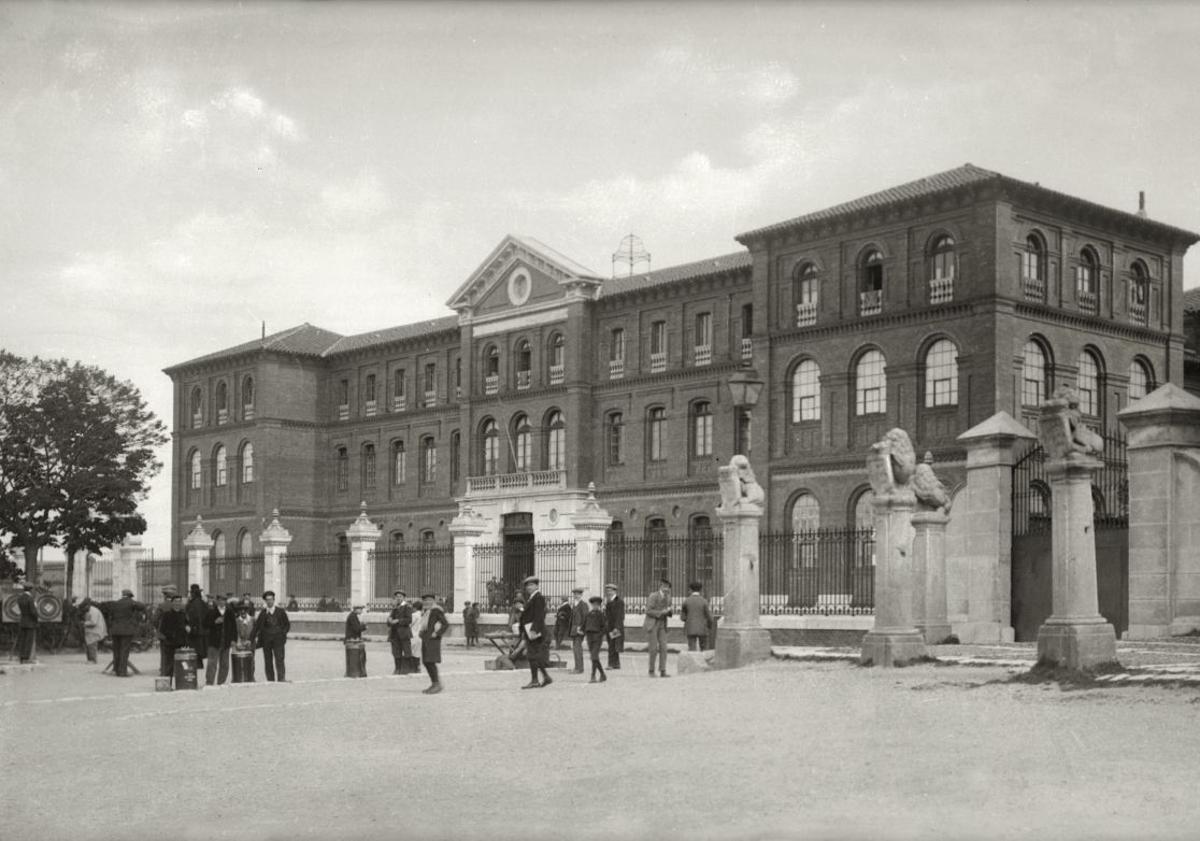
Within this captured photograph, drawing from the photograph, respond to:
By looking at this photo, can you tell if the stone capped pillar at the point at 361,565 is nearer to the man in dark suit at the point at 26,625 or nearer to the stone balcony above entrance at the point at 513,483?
the man in dark suit at the point at 26,625

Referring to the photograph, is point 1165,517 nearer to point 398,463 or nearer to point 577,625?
point 577,625

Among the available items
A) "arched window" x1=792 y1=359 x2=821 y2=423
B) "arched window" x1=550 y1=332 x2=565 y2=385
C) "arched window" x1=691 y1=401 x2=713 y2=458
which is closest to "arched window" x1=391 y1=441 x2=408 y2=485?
"arched window" x1=550 y1=332 x2=565 y2=385

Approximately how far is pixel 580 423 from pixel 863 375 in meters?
12.3

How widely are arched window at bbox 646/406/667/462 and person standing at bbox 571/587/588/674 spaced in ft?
70.7

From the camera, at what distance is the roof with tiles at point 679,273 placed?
4653cm

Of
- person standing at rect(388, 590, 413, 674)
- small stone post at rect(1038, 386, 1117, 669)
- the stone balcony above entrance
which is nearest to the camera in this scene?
small stone post at rect(1038, 386, 1117, 669)

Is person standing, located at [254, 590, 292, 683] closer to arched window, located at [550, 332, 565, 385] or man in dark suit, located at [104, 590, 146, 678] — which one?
man in dark suit, located at [104, 590, 146, 678]

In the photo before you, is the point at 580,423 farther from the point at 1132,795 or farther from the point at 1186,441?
the point at 1132,795

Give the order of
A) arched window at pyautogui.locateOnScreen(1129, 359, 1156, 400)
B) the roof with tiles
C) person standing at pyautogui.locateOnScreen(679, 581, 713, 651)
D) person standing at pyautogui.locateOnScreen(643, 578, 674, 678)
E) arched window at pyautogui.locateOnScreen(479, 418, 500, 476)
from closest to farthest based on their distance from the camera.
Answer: person standing at pyautogui.locateOnScreen(643, 578, 674, 678)
person standing at pyautogui.locateOnScreen(679, 581, 713, 651)
arched window at pyautogui.locateOnScreen(1129, 359, 1156, 400)
the roof with tiles
arched window at pyautogui.locateOnScreen(479, 418, 500, 476)

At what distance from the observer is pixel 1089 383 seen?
39781 millimetres

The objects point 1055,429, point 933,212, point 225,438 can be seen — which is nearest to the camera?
point 1055,429

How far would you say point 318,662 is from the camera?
27.2 m

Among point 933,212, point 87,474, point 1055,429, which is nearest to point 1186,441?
point 1055,429

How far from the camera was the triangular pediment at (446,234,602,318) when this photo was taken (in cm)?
5081
